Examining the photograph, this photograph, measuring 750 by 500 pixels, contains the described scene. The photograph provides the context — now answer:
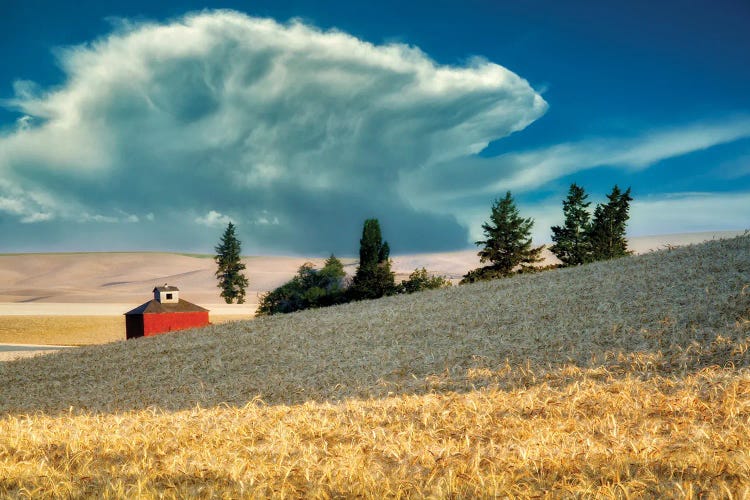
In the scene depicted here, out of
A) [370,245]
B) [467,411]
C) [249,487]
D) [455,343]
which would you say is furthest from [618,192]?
[249,487]

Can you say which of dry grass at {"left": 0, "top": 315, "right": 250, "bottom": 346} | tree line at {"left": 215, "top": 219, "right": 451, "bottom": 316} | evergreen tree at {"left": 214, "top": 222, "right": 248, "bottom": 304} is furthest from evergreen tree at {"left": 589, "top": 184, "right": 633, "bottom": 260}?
evergreen tree at {"left": 214, "top": 222, "right": 248, "bottom": 304}

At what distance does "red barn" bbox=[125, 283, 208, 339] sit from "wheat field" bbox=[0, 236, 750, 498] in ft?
41.4

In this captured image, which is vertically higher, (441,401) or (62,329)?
(62,329)

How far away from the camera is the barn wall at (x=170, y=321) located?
30766mm

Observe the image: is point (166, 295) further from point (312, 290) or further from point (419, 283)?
point (419, 283)

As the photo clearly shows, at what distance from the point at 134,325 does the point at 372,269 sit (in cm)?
1353

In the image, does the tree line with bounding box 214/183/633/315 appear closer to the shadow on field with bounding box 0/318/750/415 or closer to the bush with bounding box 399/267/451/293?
the bush with bounding box 399/267/451/293

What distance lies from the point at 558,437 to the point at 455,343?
704cm

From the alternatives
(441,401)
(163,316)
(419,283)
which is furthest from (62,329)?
(441,401)

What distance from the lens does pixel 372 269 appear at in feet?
108

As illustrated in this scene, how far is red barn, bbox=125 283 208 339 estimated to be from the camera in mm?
30859

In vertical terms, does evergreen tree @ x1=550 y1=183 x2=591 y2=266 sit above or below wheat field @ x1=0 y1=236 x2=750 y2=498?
above

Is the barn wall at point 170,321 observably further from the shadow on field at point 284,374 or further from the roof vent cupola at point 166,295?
the shadow on field at point 284,374

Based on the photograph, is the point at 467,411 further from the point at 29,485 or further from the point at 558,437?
the point at 29,485
